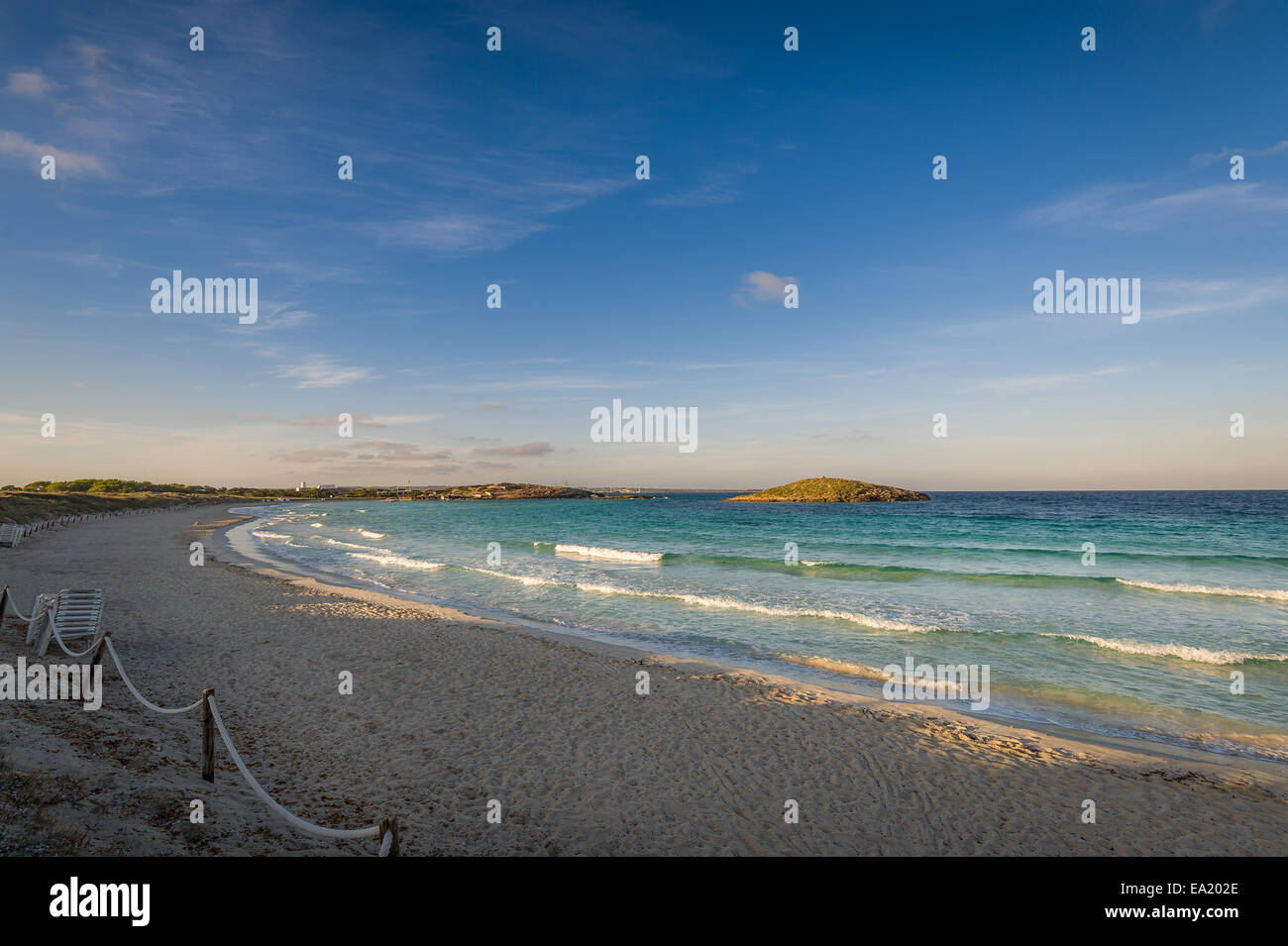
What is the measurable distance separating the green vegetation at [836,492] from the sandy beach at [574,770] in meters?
117

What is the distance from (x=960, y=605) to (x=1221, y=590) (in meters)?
11.6

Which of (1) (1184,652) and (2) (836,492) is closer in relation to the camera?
(1) (1184,652)

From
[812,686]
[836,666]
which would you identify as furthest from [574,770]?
[836,666]

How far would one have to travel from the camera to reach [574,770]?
8266mm

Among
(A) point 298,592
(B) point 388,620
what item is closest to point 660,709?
(B) point 388,620

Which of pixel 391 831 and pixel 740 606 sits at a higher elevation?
pixel 391 831

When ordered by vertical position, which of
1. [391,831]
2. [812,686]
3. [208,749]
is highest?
[391,831]

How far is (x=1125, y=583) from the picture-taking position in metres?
25.4

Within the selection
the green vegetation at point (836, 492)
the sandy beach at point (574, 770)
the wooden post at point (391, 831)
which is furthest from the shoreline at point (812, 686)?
the green vegetation at point (836, 492)

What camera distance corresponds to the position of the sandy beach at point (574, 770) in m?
6.35

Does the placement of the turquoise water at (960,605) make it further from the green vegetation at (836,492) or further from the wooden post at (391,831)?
the green vegetation at (836,492)

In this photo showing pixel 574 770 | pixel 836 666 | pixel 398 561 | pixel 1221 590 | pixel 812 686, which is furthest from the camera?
pixel 398 561

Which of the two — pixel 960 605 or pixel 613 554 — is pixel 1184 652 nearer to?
pixel 960 605
